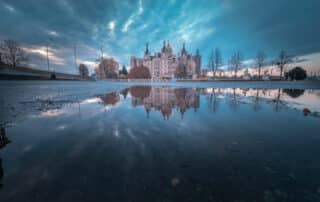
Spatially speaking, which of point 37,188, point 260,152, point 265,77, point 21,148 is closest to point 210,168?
point 260,152

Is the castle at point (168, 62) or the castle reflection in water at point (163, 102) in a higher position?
the castle at point (168, 62)

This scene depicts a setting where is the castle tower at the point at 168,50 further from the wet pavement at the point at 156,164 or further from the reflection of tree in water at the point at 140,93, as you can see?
the wet pavement at the point at 156,164

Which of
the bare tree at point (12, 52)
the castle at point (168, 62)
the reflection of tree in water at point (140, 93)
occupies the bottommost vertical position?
the reflection of tree in water at point (140, 93)

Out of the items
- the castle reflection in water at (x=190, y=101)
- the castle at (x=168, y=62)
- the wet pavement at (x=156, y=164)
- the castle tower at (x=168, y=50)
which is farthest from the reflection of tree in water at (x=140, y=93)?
the castle tower at (x=168, y=50)

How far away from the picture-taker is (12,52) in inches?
1236

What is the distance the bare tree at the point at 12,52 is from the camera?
30500 millimetres

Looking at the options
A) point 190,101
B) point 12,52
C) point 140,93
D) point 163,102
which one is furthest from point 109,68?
point 190,101

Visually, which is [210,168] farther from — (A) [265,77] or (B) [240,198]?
(A) [265,77]

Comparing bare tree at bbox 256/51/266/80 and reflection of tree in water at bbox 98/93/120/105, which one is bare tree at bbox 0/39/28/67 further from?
bare tree at bbox 256/51/266/80

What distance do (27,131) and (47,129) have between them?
1.36 feet

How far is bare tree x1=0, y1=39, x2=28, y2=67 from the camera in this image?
100ft

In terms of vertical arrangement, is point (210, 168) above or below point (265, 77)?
below

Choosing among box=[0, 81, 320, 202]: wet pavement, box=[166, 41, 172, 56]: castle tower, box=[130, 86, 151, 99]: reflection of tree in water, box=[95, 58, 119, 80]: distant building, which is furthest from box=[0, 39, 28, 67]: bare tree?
box=[166, 41, 172, 56]: castle tower

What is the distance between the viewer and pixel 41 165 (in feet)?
7.12
